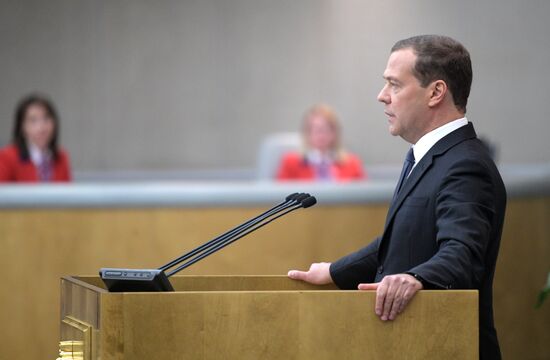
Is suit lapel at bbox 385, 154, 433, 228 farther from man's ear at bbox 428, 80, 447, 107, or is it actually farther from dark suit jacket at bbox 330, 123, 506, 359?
man's ear at bbox 428, 80, 447, 107

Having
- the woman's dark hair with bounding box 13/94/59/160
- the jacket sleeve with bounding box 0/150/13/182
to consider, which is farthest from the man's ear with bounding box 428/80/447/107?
the woman's dark hair with bounding box 13/94/59/160

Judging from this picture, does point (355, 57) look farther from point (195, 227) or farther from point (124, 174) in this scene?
point (195, 227)

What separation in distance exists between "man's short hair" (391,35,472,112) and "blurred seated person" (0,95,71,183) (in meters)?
3.81

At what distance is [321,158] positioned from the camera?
649 cm

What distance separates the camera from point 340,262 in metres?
2.75

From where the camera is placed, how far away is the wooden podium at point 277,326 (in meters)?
2.21

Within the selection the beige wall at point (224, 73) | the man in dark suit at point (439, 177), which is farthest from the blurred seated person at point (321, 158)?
the man in dark suit at point (439, 177)

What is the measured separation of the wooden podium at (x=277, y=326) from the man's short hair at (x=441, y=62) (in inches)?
21.7

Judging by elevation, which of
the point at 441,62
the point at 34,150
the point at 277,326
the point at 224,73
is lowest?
the point at 277,326

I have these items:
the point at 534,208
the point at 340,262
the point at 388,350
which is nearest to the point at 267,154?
the point at 534,208

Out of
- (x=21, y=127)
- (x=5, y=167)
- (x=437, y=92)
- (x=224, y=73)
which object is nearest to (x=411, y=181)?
(x=437, y=92)

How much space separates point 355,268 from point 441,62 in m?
0.54

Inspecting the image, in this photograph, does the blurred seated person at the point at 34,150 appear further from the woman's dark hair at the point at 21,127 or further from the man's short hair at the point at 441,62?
the man's short hair at the point at 441,62

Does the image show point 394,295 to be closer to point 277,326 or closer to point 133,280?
point 277,326
